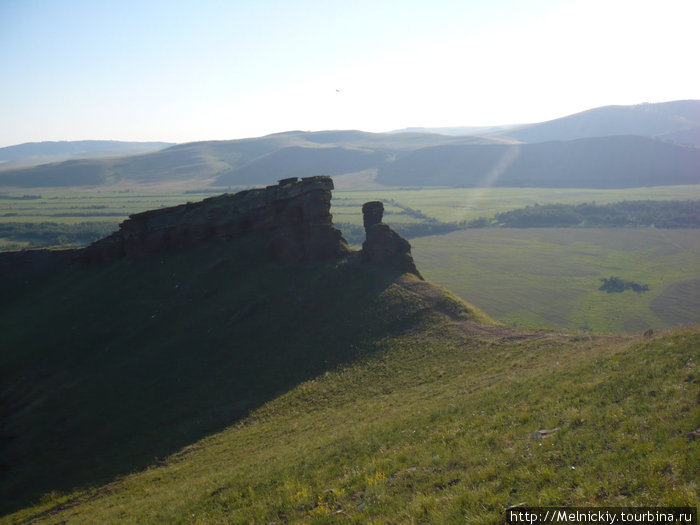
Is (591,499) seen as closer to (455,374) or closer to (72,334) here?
(455,374)

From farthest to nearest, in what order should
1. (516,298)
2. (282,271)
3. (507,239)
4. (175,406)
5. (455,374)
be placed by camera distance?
(507,239) → (516,298) → (282,271) → (175,406) → (455,374)

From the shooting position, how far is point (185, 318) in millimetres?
51344

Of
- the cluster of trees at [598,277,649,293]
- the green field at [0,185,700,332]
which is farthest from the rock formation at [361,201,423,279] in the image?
the cluster of trees at [598,277,649,293]

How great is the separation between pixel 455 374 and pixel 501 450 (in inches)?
715

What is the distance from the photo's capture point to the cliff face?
190 ft

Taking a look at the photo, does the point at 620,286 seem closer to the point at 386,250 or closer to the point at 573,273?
the point at 573,273

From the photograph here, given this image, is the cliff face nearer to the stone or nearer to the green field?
the stone

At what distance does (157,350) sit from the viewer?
154 ft

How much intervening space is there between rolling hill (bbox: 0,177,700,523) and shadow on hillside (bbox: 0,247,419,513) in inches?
9.1

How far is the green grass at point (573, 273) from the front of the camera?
10262 centimetres

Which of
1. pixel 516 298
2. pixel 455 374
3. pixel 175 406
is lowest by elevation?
pixel 516 298

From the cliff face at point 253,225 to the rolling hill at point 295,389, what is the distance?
29 cm

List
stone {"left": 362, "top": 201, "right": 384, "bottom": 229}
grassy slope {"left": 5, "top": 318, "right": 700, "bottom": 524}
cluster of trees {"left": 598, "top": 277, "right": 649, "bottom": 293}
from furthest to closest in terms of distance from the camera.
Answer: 1. cluster of trees {"left": 598, "top": 277, "right": 649, "bottom": 293}
2. stone {"left": 362, "top": 201, "right": 384, "bottom": 229}
3. grassy slope {"left": 5, "top": 318, "right": 700, "bottom": 524}

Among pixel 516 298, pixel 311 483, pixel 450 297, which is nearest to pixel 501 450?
pixel 311 483
